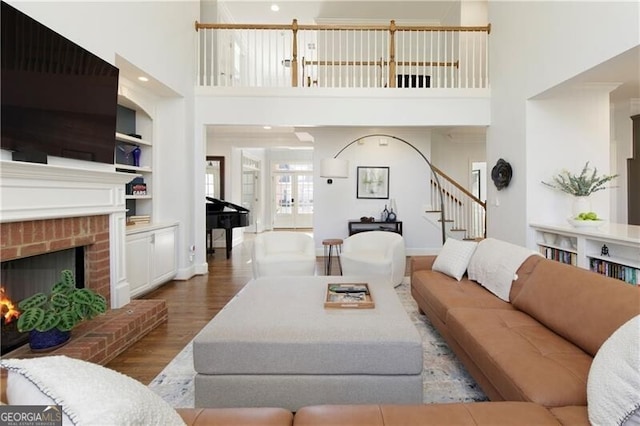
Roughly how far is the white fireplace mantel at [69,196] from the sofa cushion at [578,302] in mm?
3380

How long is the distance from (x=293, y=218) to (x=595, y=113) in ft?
31.0

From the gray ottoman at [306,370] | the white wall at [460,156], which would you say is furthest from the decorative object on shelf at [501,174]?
the gray ottoman at [306,370]

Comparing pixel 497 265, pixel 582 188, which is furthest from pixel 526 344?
pixel 582 188

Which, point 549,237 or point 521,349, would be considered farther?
point 549,237

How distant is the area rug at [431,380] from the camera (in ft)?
6.41

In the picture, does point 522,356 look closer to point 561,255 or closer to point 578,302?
point 578,302

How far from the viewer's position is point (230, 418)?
3.71ft

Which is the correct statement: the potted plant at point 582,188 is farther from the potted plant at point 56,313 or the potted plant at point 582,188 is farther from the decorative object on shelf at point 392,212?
the potted plant at point 56,313

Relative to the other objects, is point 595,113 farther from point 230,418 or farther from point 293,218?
point 293,218

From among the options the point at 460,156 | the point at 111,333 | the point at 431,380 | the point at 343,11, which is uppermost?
the point at 343,11

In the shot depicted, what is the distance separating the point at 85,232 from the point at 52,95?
112 centimetres

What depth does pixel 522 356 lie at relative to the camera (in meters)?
1.54

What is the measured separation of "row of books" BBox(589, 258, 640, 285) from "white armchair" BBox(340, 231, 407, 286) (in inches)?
75.8

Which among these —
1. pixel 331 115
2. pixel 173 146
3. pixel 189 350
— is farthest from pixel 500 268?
pixel 173 146
